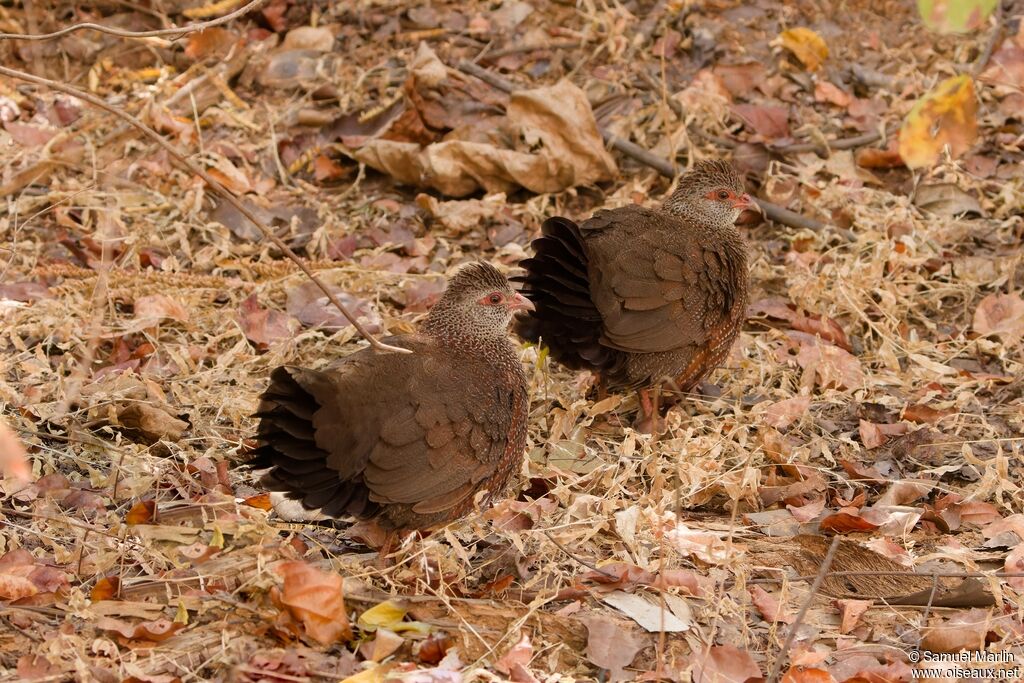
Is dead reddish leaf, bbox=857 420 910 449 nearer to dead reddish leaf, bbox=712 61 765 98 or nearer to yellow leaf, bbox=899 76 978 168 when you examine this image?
yellow leaf, bbox=899 76 978 168

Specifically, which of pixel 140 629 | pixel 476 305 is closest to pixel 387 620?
pixel 140 629

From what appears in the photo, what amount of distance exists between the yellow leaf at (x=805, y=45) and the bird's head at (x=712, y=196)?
99.7 inches

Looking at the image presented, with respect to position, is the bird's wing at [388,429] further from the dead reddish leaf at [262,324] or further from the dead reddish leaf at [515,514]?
the dead reddish leaf at [262,324]

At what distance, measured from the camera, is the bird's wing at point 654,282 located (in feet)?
15.4

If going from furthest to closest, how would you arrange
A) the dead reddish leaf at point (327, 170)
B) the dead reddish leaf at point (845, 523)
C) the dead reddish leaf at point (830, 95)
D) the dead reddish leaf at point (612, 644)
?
the dead reddish leaf at point (830, 95)
the dead reddish leaf at point (327, 170)
the dead reddish leaf at point (845, 523)
the dead reddish leaf at point (612, 644)

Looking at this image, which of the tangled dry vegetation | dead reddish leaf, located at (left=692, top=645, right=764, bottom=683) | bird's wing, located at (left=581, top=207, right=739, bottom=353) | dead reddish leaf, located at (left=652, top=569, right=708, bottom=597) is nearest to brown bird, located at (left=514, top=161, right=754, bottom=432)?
bird's wing, located at (left=581, top=207, right=739, bottom=353)

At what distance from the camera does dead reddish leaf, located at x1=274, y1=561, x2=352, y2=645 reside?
3277mm

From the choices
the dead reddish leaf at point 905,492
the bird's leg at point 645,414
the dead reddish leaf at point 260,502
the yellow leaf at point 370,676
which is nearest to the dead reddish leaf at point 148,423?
the dead reddish leaf at point 260,502

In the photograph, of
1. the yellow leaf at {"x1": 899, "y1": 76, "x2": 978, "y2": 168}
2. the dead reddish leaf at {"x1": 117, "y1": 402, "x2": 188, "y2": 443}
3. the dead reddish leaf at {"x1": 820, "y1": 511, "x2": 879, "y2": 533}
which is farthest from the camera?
the dead reddish leaf at {"x1": 117, "y1": 402, "x2": 188, "y2": 443}

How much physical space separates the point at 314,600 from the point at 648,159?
4111 mm

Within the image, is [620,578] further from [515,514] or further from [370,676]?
[370,676]

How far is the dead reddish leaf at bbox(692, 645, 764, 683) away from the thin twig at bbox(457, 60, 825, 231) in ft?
11.7

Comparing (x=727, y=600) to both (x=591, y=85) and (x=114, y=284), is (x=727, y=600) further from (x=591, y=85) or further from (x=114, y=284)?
(x=591, y=85)

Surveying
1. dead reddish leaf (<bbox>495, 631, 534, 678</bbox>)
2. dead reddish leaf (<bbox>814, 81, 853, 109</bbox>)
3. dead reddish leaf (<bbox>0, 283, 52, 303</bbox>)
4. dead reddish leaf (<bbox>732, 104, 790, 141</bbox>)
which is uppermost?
dead reddish leaf (<bbox>814, 81, 853, 109</bbox>)
